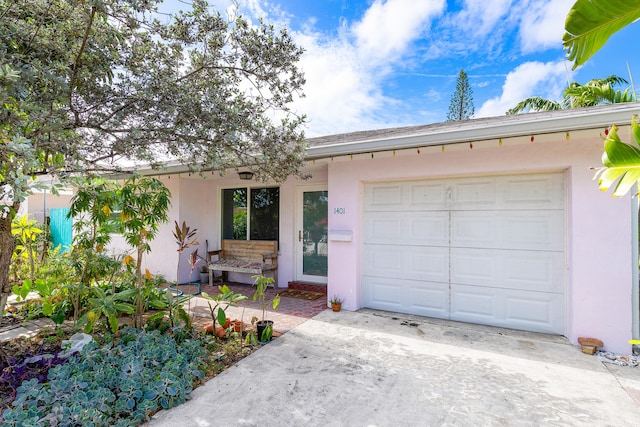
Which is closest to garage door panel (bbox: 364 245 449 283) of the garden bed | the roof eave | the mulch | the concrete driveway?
the concrete driveway

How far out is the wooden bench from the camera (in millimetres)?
6926

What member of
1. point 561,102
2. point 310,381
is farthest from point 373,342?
point 561,102

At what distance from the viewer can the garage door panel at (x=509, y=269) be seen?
14.6 feet

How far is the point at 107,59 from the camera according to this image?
333 cm

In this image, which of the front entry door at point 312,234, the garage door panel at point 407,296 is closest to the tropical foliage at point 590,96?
the garage door panel at point 407,296

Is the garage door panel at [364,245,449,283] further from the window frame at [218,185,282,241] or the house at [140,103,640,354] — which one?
the window frame at [218,185,282,241]

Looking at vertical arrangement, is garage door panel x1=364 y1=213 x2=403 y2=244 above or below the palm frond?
below

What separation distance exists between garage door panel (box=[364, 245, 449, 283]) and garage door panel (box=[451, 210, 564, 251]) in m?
0.41

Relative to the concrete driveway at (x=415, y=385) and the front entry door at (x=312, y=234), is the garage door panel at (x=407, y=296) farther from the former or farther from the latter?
the front entry door at (x=312, y=234)

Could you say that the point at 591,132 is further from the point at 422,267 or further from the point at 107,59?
the point at 107,59

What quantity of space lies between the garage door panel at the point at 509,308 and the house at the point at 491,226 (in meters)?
0.01

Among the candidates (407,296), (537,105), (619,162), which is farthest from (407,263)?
(537,105)

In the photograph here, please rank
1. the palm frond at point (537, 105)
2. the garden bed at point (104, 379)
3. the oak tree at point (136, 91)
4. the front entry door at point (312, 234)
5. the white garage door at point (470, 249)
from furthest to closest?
the palm frond at point (537, 105)
the front entry door at point (312, 234)
the white garage door at point (470, 249)
the oak tree at point (136, 91)
the garden bed at point (104, 379)

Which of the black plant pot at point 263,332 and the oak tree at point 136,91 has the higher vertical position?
the oak tree at point 136,91
